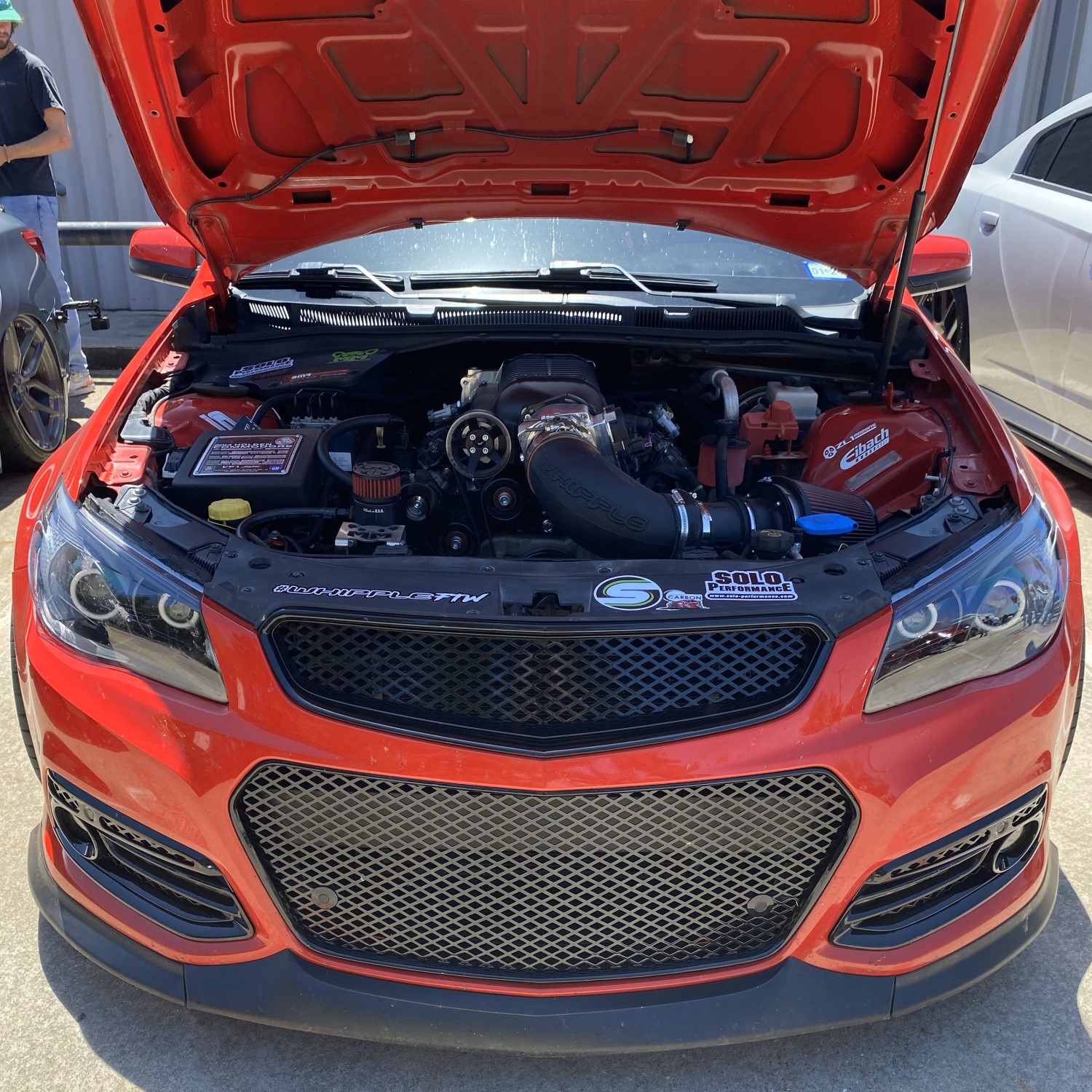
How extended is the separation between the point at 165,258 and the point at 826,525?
7.27ft

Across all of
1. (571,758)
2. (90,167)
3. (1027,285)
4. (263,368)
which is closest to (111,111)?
(90,167)

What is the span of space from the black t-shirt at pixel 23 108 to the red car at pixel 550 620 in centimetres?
329

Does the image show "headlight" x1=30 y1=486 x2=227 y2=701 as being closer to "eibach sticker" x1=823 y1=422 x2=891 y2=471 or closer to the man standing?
"eibach sticker" x1=823 y1=422 x2=891 y2=471

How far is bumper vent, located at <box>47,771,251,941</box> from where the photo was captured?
5.82 feet

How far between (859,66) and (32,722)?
6.96ft

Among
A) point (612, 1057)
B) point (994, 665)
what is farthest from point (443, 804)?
point (994, 665)

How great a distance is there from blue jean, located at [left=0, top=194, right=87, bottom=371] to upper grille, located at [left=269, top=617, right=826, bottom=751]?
13.9 feet

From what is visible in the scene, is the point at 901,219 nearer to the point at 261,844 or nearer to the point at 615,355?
the point at 615,355

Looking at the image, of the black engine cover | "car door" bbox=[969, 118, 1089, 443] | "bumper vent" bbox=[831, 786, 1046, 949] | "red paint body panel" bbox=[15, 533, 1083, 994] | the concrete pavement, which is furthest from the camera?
"car door" bbox=[969, 118, 1089, 443]

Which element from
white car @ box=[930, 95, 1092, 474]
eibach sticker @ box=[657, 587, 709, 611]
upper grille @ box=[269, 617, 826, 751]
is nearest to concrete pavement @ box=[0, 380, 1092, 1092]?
upper grille @ box=[269, 617, 826, 751]

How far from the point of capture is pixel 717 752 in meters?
1.65

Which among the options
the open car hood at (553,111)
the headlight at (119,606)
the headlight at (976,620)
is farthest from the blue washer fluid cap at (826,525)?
the headlight at (119,606)

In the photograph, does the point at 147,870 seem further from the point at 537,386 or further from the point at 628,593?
the point at 537,386

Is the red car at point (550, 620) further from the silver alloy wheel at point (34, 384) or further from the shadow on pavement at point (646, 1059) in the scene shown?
the silver alloy wheel at point (34, 384)
